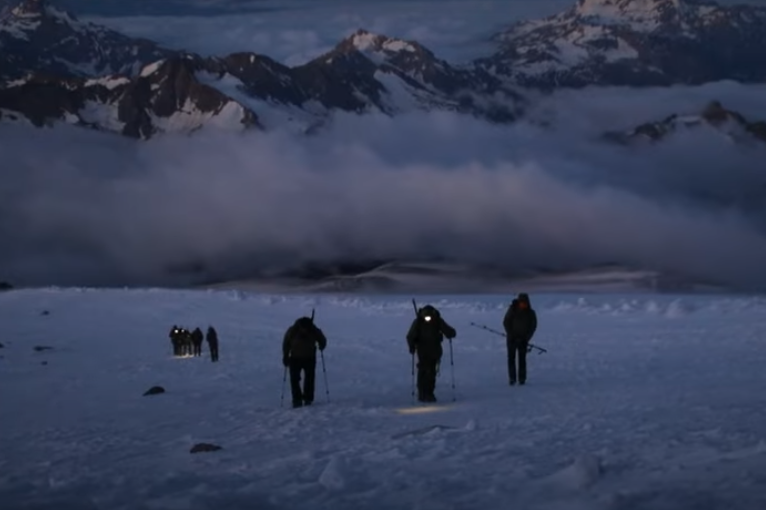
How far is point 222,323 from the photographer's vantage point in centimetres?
6531

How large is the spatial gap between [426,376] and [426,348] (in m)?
0.53

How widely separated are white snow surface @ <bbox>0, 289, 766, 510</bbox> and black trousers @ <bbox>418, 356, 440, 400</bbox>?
1.40 ft

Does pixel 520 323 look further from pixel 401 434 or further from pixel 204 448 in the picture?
pixel 204 448

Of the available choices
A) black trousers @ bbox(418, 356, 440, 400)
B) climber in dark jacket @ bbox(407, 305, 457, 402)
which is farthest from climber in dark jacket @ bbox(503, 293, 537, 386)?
black trousers @ bbox(418, 356, 440, 400)

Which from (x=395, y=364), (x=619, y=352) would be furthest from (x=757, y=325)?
(x=395, y=364)

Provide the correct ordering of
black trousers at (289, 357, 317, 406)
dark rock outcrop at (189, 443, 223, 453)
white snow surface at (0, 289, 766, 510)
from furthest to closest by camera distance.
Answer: black trousers at (289, 357, 317, 406) < dark rock outcrop at (189, 443, 223, 453) < white snow surface at (0, 289, 766, 510)

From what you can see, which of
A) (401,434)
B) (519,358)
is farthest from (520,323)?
(401,434)

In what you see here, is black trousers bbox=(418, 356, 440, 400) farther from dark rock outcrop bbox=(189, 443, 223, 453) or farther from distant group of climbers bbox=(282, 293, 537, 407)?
dark rock outcrop bbox=(189, 443, 223, 453)

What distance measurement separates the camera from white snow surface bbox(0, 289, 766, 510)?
1096 cm

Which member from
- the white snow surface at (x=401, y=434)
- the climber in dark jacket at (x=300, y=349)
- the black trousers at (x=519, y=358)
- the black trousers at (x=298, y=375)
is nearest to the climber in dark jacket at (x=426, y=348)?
the white snow surface at (x=401, y=434)

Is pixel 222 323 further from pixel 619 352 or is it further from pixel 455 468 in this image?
pixel 455 468

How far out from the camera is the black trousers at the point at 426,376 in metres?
19.2

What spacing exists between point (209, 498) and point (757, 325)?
39.4 meters

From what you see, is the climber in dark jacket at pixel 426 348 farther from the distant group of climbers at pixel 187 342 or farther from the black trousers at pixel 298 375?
the distant group of climbers at pixel 187 342
